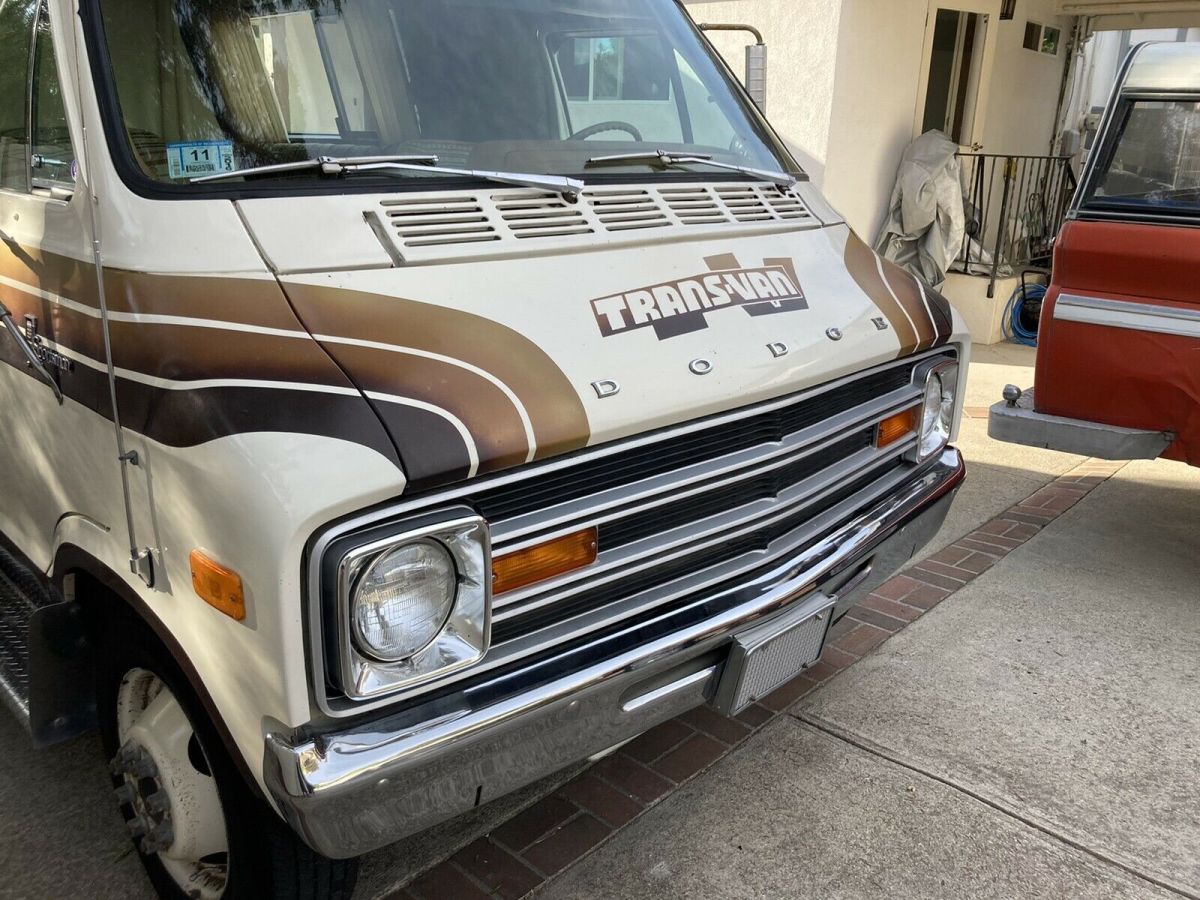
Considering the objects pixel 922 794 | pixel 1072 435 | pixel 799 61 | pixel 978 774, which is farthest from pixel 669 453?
pixel 799 61

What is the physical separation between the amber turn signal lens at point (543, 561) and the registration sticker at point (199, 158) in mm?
1070

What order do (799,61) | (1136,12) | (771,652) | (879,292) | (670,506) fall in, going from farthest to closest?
1. (1136,12)
2. (799,61)
3. (879,292)
4. (771,652)
5. (670,506)

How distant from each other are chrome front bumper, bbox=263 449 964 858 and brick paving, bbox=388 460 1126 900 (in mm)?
550

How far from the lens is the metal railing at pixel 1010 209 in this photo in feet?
30.5

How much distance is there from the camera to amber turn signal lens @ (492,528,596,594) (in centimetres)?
198

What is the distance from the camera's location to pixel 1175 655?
3.75 m

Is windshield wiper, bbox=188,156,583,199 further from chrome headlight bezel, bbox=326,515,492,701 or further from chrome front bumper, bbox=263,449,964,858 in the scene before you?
chrome front bumper, bbox=263,449,964,858

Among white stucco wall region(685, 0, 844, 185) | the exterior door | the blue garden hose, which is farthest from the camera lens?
the exterior door

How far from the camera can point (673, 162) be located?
294 centimetres

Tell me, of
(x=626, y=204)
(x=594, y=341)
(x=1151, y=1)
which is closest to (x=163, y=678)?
(x=594, y=341)

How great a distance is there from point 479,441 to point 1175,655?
10.3 ft

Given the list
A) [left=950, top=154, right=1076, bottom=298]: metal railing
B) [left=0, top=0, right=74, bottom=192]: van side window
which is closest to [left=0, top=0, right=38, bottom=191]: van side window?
[left=0, top=0, right=74, bottom=192]: van side window

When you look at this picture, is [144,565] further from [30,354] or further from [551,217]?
[551,217]

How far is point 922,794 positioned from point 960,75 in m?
8.64
